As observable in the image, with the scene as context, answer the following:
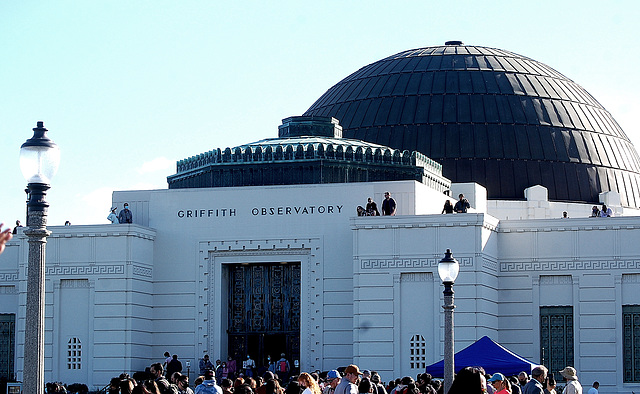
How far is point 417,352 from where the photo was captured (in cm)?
3781

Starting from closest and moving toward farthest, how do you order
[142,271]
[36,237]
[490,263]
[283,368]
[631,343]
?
[36,237], [631,343], [490,263], [283,368], [142,271]

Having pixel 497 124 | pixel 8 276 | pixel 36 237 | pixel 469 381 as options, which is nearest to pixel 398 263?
pixel 8 276

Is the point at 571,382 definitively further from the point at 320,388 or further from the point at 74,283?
the point at 74,283

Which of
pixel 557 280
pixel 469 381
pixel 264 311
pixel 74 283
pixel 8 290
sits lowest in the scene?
pixel 469 381

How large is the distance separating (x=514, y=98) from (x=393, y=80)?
5218mm

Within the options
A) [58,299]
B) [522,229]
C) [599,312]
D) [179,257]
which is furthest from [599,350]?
[58,299]

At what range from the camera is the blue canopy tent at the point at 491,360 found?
24766mm

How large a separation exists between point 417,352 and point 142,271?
29.7 feet

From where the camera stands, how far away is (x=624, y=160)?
173 ft

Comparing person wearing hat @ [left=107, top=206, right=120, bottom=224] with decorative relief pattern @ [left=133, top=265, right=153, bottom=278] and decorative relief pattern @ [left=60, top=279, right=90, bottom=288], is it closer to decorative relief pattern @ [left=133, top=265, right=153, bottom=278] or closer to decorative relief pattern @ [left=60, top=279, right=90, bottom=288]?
decorative relief pattern @ [left=133, top=265, right=153, bottom=278]

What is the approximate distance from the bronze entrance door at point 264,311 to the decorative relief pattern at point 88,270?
3.76 m

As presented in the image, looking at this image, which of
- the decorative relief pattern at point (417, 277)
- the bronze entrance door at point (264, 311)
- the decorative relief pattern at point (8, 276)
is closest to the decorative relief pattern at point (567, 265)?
the decorative relief pattern at point (417, 277)

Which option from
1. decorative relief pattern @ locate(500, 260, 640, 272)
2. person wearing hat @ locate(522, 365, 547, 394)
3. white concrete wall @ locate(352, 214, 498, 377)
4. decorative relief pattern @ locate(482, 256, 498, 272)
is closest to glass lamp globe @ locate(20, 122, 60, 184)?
person wearing hat @ locate(522, 365, 547, 394)

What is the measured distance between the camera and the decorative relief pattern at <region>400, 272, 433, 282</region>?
3806 centimetres
